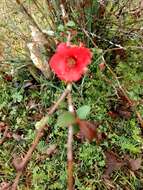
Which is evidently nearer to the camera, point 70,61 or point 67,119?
point 67,119

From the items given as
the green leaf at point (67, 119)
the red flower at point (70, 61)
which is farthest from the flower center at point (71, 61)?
the green leaf at point (67, 119)

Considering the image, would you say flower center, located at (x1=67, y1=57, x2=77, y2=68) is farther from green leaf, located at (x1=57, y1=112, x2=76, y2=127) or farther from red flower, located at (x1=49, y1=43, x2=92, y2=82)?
green leaf, located at (x1=57, y1=112, x2=76, y2=127)

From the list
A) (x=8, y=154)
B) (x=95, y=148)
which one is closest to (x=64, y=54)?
(x=95, y=148)

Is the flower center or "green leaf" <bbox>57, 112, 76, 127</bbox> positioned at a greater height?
the flower center

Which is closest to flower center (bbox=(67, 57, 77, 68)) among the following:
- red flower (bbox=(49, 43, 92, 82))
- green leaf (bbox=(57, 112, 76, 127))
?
red flower (bbox=(49, 43, 92, 82))

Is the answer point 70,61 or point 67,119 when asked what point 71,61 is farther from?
point 67,119

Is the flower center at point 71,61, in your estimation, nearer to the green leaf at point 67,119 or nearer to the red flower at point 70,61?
the red flower at point 70,61

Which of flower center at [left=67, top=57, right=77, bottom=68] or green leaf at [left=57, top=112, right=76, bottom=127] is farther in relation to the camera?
flower center at [left=67, top=57, right=77, bottom=68]

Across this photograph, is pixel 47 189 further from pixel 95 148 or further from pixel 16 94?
pixel 16 94

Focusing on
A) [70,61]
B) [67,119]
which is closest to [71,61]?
[70,61]
